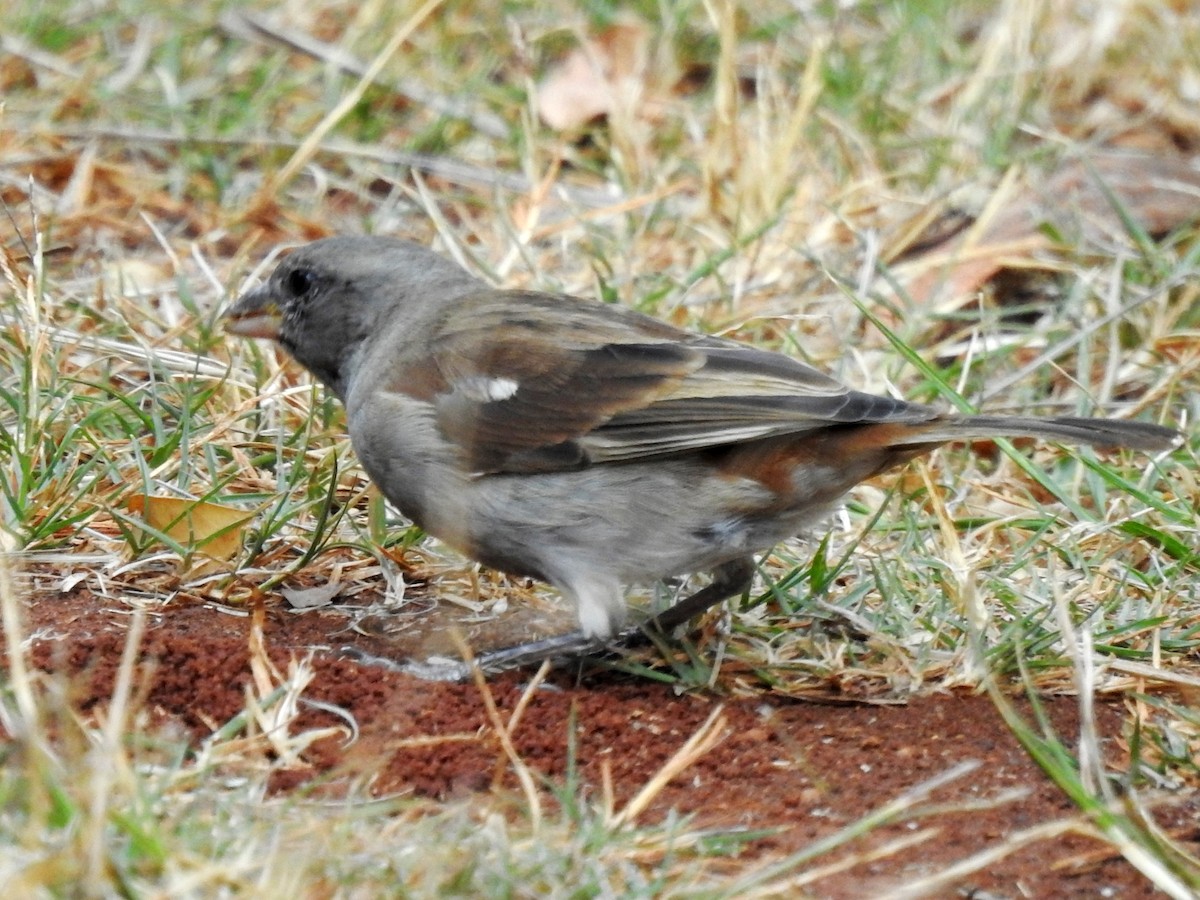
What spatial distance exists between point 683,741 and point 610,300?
225 cm

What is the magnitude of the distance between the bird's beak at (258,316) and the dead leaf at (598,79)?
2299 millimetres

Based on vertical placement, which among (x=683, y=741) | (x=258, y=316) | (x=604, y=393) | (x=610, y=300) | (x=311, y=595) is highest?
(x=258, y=316)

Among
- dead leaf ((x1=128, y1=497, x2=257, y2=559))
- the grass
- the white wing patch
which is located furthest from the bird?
dead leaf ((x1=128, y1=497, x2=257, y2=559))

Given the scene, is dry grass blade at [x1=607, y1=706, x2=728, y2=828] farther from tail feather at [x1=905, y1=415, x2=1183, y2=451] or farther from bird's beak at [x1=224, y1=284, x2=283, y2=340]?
bird's beak at [x1=224, y1=284, x2=283, y2=340]

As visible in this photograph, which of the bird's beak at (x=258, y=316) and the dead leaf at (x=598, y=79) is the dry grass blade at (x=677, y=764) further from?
the dead leaf at (x=598, y=79)

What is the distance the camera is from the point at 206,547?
433 centimetres

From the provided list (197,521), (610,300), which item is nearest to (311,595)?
(197,521)

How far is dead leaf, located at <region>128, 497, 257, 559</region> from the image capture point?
4270 mm

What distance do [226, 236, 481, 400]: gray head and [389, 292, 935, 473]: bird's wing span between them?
1.35 ft

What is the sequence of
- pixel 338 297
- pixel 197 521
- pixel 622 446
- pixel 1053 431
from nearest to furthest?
pixel 1053 431 → pixel 622 446 → pixel 197 521 → pixel 338 297

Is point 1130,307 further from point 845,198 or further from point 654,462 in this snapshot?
point 654,462

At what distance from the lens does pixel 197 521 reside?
4.33 metres

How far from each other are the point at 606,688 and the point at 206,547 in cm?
109

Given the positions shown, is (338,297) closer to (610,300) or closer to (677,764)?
(610,300)
